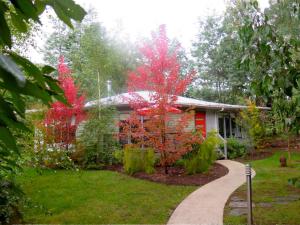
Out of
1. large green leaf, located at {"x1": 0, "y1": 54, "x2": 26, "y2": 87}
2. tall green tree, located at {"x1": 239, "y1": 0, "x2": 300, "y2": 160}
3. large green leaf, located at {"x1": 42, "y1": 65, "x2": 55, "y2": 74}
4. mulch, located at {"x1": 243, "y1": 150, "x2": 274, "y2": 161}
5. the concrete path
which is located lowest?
the concrete path

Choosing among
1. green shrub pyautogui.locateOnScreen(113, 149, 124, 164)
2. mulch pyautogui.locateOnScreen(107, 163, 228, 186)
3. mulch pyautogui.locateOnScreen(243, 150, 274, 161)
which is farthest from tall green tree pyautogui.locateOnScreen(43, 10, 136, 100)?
mulch pyautogui.locateOnScreen(107, 163, 228, 186)

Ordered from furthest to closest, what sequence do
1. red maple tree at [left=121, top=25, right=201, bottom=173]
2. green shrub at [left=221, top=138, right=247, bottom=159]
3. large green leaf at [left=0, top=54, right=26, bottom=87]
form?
green shrub at [left=221, top=138, right=247, bottom=159] < red maple tree at [left=121, top=25, right=201, bottom=173] < large green leaf at [left=0, top=54, right=26, bottom=87]

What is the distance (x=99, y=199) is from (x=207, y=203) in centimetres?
254

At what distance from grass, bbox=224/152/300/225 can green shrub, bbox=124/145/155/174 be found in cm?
329

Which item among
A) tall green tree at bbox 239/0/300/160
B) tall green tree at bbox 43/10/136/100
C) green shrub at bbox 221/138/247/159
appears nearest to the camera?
tall green tree at bbox 239/0/300/160

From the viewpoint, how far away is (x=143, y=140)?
11492mm

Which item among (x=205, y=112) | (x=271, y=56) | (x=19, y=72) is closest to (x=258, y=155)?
(x=205, y=112)

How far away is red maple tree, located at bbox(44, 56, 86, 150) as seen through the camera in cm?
1368

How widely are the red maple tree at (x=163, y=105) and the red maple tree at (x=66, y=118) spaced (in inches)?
146

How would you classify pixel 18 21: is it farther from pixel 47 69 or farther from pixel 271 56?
pixel 271 56

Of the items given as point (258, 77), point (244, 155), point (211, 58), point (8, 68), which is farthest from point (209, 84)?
point (8, 68)

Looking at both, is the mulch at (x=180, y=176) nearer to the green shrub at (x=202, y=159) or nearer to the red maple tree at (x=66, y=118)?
the green shrub at (x=202, y=159)

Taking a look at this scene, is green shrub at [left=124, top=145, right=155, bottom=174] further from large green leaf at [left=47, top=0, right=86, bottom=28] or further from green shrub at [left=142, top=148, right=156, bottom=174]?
large green leaf at [left=47, top=0, right=86, bottom=28]

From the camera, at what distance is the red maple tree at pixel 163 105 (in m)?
11.0
